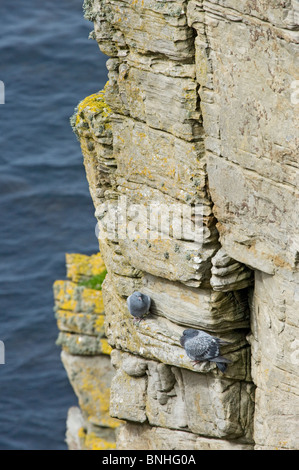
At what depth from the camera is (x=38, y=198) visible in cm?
3441

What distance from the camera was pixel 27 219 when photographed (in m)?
33.7

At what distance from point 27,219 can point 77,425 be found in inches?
392

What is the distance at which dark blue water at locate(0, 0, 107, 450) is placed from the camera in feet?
96.1

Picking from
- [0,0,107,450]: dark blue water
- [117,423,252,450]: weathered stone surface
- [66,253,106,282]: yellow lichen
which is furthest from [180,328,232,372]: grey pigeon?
[0,0,107,450]: dark blue water

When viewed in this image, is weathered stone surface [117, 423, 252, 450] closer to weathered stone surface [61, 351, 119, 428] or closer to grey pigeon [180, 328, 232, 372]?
grey pigeon [180, 328, 232, 372]

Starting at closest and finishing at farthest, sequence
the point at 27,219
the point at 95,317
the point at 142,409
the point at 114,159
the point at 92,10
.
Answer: the point at 92,10 → the point at 114,159 → the point at 142,409 → the point at 95,317 → the point at 27,219

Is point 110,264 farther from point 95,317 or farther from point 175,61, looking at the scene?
point 95,317

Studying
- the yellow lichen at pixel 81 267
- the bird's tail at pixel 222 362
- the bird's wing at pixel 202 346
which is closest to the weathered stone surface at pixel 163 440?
the bird's tail at pixel 222 362

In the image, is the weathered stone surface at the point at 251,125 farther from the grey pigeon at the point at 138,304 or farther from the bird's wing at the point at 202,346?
the grey pigeon at the point at 138,304

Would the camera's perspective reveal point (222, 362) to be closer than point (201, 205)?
No

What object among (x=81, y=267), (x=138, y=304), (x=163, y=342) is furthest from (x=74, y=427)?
(x=138, y=304)

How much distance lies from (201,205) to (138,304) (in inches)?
83.2

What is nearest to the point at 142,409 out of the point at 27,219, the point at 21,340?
the point at 21,340

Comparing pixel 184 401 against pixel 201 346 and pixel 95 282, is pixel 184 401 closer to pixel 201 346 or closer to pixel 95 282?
pixel 201 346
